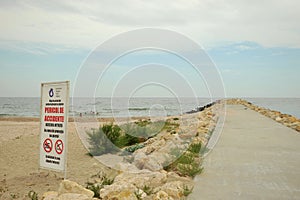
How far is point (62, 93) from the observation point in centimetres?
535

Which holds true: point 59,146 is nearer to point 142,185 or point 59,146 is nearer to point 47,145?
point 47,145

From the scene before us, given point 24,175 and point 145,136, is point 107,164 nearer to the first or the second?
point 24,175

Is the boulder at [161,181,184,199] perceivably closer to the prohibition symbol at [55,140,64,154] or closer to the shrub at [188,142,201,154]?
the prohibition symbol at [55,140,64,154]

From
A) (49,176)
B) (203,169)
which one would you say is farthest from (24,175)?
(203,169)

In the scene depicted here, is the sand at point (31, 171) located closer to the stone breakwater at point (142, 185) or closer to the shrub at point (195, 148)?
the stone breakwater at point (142, 185)

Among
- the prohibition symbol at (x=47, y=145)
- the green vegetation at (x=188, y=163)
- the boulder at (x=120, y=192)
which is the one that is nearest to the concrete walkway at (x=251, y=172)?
the green vegetation at (x=188, y=163)

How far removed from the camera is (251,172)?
5.57m

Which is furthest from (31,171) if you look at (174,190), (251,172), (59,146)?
(251,172)

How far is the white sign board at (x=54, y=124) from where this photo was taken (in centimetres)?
530

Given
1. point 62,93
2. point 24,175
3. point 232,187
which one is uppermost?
point 62,93

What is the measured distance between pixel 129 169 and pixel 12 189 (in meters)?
1.92

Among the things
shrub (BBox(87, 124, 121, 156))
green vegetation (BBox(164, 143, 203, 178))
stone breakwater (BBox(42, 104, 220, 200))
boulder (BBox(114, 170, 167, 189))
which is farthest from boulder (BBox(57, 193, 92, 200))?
shrub (BBox(87, 124, 121, 156))

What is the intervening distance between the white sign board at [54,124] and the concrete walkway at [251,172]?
217cm

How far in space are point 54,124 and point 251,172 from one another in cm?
326
